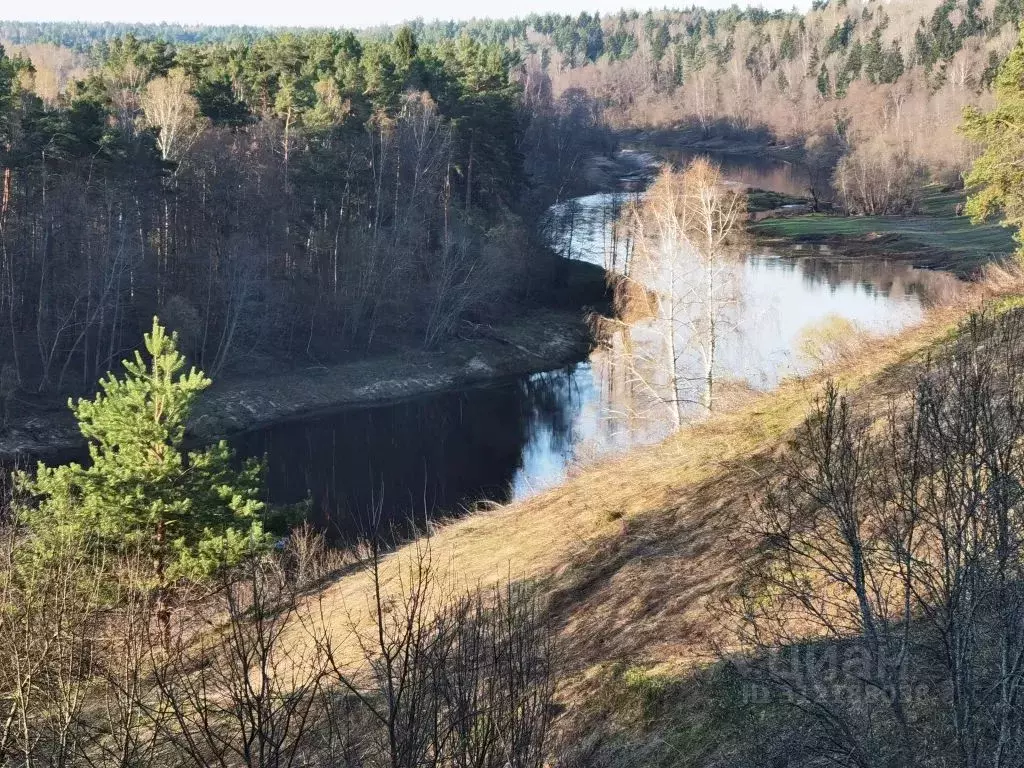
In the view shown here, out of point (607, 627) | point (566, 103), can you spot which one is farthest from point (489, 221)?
point (566, 103)

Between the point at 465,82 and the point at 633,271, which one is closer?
the point at 633,271

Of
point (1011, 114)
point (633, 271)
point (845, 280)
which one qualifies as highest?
point (1011, 114)

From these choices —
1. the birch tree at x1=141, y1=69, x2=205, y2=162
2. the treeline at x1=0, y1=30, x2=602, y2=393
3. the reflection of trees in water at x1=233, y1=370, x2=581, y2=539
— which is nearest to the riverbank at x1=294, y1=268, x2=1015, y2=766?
the reflection of trees in water at x1=233, y1=370, x2=581, y2=539

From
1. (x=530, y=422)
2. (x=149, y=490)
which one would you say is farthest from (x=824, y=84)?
(x=149, y=490)

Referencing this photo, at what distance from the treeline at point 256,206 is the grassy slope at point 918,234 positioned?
19352 millimetres

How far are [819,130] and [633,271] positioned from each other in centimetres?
8295

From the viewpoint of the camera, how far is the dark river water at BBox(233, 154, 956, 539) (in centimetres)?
2833

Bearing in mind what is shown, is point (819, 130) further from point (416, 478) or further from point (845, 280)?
point (416, 478)

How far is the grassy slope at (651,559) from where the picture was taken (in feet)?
32.6

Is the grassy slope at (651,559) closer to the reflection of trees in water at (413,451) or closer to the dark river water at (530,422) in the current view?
the dark river water at (530,422)

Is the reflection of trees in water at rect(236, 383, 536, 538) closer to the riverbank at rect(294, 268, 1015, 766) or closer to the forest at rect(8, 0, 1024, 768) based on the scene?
the forest at rect(8, 0, 1024, 768)

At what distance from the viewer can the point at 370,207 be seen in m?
50.2

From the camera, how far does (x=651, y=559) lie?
47.5 feet

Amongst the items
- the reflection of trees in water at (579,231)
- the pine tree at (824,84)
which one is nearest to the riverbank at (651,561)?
the reflection of trees in water at (579,231)
